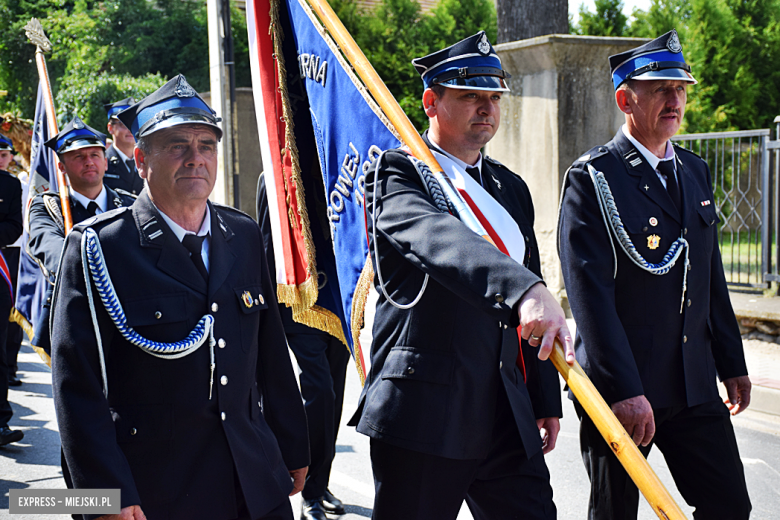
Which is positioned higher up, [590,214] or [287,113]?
[287,113]

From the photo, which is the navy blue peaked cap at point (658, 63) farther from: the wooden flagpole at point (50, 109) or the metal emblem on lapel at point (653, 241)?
the wooden flagpole at point (50, 109)

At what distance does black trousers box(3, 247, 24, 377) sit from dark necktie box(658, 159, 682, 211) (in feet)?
20.3

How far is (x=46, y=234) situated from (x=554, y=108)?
19.3ft

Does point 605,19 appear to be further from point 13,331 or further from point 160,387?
point 160,387

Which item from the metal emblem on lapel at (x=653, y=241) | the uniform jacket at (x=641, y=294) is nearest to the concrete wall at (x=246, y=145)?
the uniform jacket at (x=641, y=294)

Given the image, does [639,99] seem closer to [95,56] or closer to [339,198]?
[339,198]

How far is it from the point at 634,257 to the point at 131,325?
185 centimetres

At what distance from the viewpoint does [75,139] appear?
5.49 metres

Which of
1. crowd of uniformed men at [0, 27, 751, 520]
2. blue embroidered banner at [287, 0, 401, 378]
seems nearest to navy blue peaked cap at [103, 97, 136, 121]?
blue embroidered banner at [287, 0, 401, 378]

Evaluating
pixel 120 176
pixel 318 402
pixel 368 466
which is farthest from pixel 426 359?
pixel 120 176

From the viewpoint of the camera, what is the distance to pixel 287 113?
3.84 metres

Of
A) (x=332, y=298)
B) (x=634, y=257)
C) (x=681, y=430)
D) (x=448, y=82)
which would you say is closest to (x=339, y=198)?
(x=332, y=298)

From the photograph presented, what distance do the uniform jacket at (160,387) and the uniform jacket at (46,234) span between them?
286 centimetres

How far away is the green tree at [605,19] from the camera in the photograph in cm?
1608
